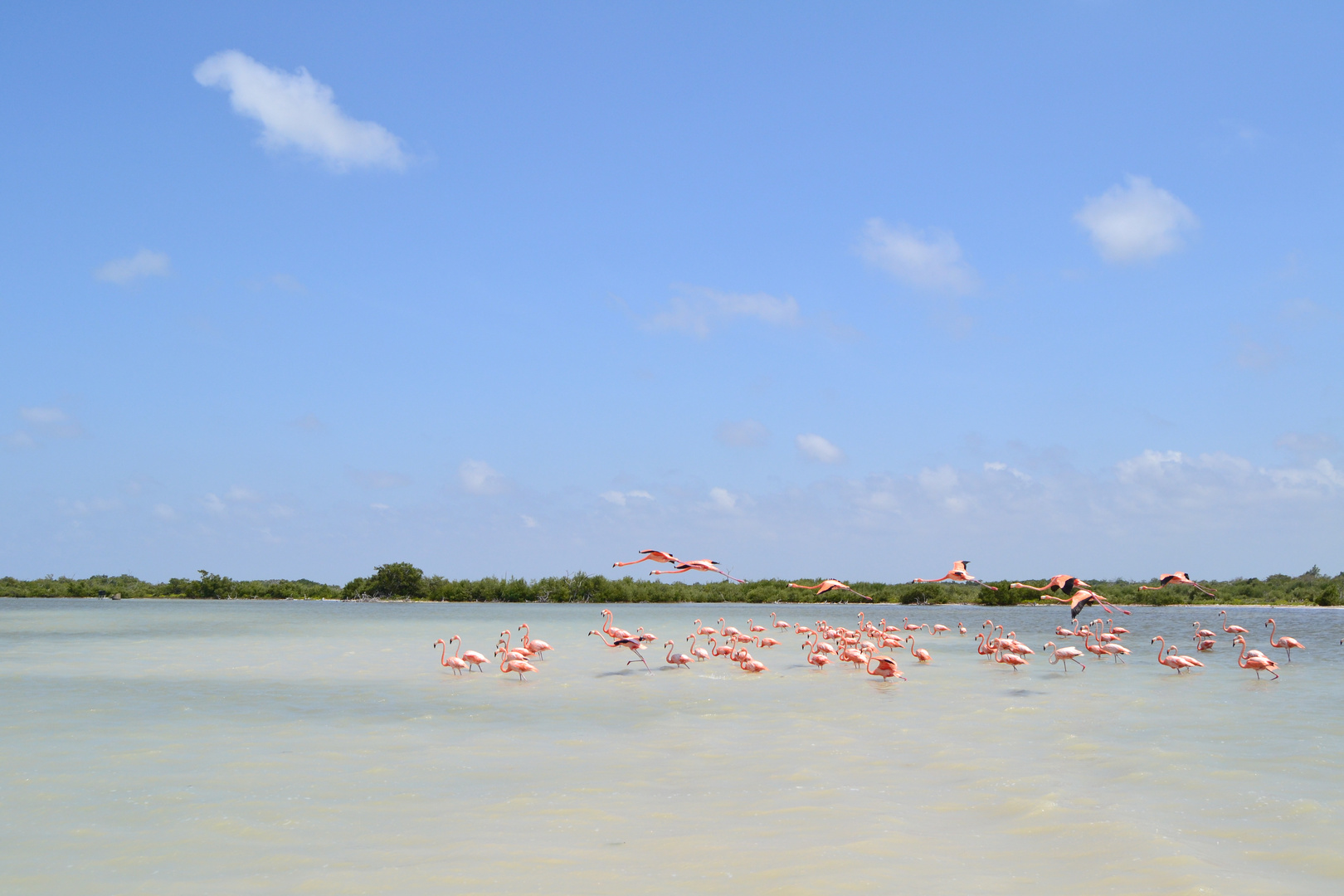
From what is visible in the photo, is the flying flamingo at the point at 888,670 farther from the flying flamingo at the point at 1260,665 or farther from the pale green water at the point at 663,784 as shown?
the flying flamingo at the point at 1260,665

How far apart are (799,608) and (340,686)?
36885 mm

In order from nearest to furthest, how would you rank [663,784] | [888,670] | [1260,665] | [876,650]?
[663,784]
[1260,665]
[888,670]
[876,650]

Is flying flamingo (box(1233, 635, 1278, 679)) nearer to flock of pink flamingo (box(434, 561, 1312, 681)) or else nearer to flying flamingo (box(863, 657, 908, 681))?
flock of pink flamingo (box(434, 561, 1312, 681))

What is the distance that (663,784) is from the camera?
739cm

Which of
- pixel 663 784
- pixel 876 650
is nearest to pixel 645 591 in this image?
pixel 876 650

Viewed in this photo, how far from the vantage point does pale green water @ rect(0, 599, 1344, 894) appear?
528 centimetres

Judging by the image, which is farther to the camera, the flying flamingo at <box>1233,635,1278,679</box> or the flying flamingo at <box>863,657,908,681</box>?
the flying flamingo at <box>863,657,908,681</box>

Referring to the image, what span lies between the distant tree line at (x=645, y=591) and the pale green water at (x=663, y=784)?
40658 millimetres

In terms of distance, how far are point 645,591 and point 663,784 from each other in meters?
50.3

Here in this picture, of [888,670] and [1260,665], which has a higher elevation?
[1260,665]

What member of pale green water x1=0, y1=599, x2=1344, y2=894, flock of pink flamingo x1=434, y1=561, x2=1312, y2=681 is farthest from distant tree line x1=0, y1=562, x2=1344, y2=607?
pale green water x1=0, y1=599, x2=1344, y2=894

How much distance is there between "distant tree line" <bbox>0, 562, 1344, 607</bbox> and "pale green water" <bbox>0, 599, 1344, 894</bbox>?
40658 mm

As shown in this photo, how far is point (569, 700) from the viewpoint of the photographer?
1251cm

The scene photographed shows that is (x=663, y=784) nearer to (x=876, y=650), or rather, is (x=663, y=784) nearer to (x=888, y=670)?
(x=888, y=670)
